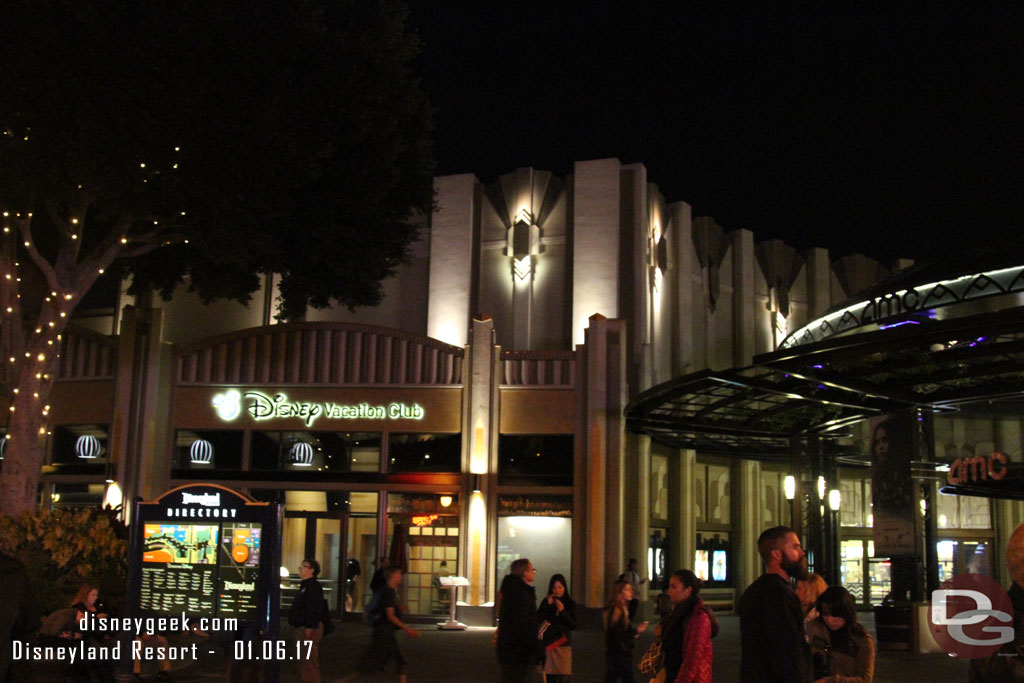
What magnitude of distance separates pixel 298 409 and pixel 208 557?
1341 cm

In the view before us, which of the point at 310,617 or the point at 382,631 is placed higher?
the point at 310,617

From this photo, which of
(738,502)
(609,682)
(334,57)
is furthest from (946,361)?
(738,502)

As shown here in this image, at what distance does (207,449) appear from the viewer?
993 inches

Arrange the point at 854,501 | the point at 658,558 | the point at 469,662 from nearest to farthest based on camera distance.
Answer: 1. the point at 469,662
2. the point at 658,558
3. the point at 854,501

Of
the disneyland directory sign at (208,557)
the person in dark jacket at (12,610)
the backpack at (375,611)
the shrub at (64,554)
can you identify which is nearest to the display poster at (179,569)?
the disneyland directory sign at (208,557)

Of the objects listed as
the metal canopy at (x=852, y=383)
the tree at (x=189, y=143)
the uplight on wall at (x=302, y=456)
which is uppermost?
the tree at (x=189, y=143)

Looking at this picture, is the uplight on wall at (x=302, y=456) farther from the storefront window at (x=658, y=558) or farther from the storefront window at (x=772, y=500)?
the storefront window at (x=772, y=500)

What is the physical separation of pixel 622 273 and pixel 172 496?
1640 cm

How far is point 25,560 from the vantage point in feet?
49.1

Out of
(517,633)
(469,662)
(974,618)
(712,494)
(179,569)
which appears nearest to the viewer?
(974,618)

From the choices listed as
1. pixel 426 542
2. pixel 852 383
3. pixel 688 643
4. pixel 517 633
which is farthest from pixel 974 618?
pixel 426 542

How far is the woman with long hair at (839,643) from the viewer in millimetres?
7246

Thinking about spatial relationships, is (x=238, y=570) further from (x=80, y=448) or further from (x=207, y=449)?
(x=80, y=448)

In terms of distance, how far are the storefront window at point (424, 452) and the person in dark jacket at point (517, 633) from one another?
14.4m
